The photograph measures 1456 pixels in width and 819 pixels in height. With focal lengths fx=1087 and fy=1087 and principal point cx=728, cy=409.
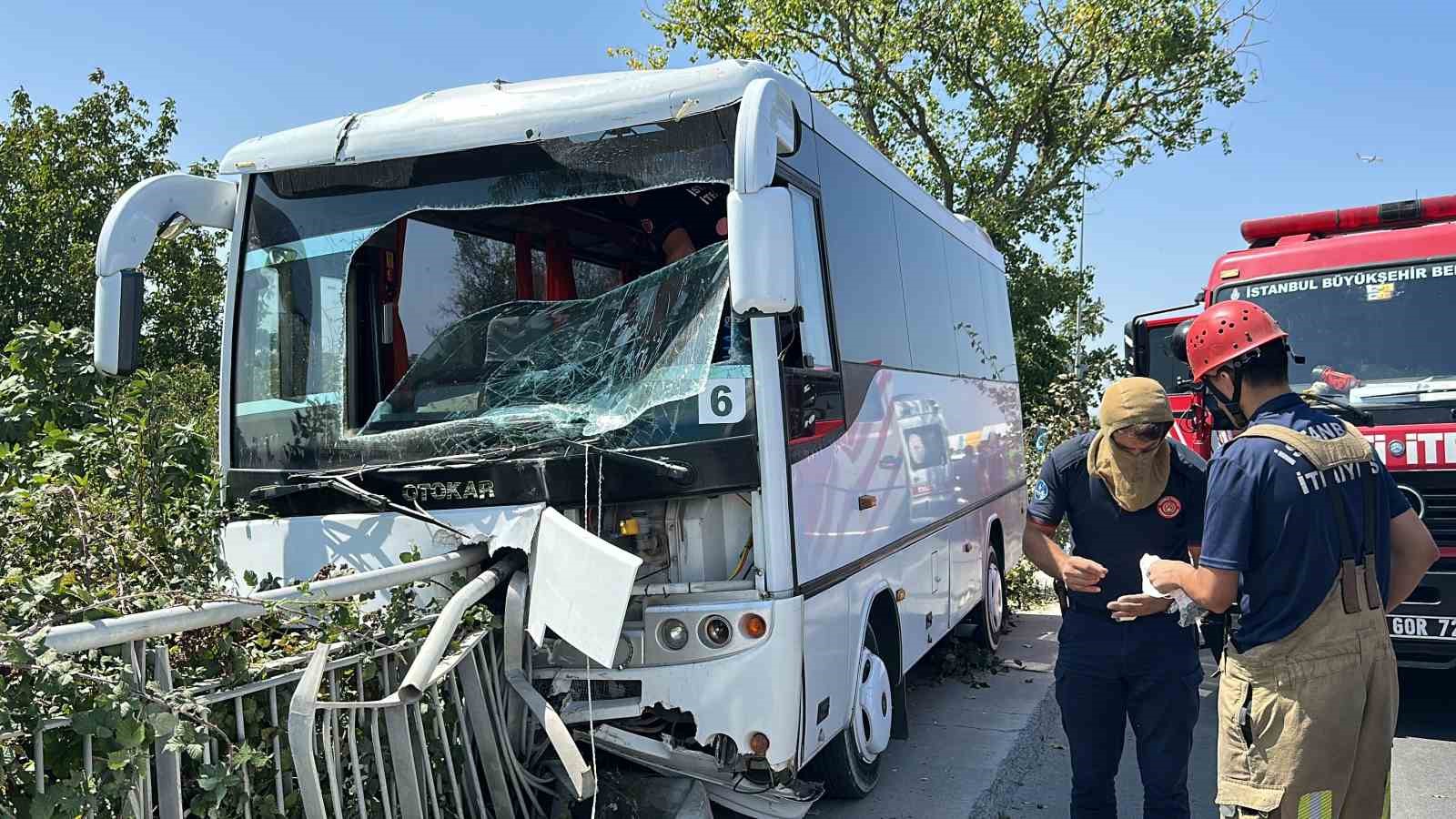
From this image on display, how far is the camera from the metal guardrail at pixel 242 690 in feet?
8.60

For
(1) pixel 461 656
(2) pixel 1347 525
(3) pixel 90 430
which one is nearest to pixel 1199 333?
(2) pixel 1347 525

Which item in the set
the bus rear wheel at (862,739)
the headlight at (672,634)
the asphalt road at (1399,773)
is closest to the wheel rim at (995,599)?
the asphalt road at (1399,773)

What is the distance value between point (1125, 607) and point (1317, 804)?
88 centimetres

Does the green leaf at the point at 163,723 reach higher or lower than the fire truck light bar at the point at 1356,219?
lower

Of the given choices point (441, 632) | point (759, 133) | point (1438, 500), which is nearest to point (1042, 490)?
point (759, 133)

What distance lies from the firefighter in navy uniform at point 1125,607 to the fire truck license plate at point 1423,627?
2816 millimetres

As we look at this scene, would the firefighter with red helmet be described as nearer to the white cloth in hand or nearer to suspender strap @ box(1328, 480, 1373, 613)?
suspender strap @ box(1328, 480, 1373, 613)

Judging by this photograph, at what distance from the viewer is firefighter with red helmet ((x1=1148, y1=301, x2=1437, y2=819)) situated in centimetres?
312

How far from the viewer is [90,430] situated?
4379mm

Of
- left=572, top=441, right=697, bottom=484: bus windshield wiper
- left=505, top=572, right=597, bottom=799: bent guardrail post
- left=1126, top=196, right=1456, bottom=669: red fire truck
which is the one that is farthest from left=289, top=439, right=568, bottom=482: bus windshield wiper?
left=1126, top=196, right=1456, bottom=669: red fire truck

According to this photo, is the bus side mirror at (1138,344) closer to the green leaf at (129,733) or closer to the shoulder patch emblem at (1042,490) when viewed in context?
the shoulder patch emblem at (1042,490)

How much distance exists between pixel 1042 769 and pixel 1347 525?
334cm

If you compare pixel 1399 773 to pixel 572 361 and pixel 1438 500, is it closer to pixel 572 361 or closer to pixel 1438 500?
pixel 1438 500

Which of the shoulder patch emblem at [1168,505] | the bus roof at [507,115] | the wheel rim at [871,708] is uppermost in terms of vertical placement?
the bus roof at [507,115]
